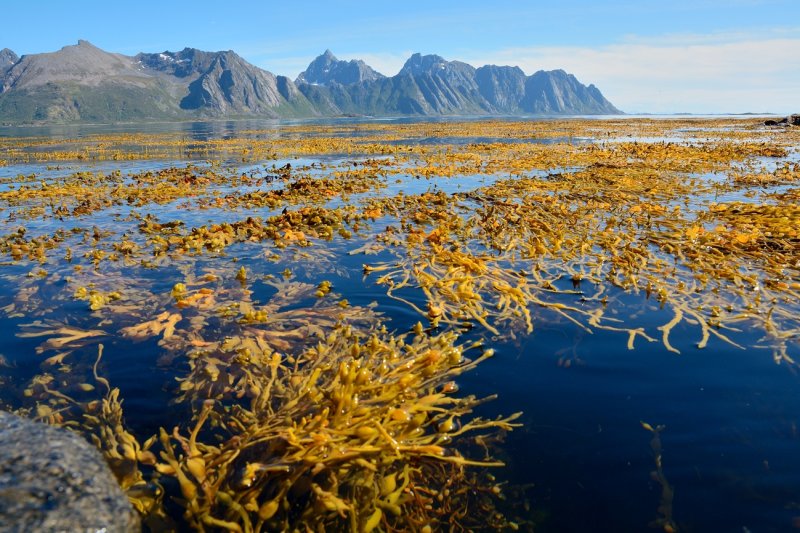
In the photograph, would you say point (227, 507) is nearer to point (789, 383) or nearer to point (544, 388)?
point (544, 388)

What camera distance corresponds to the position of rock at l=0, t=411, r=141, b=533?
204 centimetres

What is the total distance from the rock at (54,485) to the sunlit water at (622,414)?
0.92 meters

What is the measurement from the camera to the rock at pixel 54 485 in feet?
6.68

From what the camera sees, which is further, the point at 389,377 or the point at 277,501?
the point at 389,377

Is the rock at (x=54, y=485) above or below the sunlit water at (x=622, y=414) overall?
above

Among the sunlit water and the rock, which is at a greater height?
the rock

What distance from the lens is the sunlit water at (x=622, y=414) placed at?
2758 millimetres

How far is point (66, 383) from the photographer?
4109mm

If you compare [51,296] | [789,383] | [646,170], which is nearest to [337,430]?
[789,383]

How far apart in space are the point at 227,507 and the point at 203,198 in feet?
41.6

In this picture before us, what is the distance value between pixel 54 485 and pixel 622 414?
151 inches

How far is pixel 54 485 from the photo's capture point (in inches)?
87.4

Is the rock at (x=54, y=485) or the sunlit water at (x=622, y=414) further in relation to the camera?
the sunlit water at (x=622, y=414)

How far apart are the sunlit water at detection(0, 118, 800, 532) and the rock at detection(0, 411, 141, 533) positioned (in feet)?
3.02
